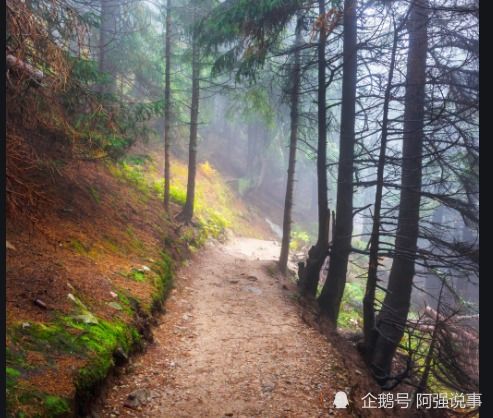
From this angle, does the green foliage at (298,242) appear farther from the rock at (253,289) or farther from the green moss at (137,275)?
the green moss at (137,275)

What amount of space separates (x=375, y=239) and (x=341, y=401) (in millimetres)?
3005

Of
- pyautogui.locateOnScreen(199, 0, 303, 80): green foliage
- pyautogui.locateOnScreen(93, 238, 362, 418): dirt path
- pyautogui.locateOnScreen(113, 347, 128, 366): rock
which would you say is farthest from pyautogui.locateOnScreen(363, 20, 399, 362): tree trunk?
pyautogui.locateOnScreen(113, 347, 128, 366): rock

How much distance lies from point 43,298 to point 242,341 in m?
3.56

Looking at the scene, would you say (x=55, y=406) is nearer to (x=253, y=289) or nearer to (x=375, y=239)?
(x=375, y=239)

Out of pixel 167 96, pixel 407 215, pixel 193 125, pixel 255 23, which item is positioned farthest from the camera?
pixel 193 125

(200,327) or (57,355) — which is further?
(200,327)

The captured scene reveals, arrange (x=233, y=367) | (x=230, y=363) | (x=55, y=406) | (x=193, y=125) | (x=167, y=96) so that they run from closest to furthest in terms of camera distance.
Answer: (x=55, y=406) < (x=233, y=367) < (x=230, y=363) < (x=167, y=96) < (x=193, y=125)

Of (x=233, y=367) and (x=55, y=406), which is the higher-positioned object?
(x=55, y=406)

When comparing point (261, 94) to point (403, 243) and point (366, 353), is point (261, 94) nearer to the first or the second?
point (403, 243)

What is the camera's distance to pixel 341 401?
192 inches

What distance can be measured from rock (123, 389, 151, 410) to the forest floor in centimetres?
1

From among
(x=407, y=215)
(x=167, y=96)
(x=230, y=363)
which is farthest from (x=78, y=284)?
(x=167, y=96)

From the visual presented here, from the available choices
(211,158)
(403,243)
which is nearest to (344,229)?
(403,243)

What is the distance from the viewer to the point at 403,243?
7.96 meters
